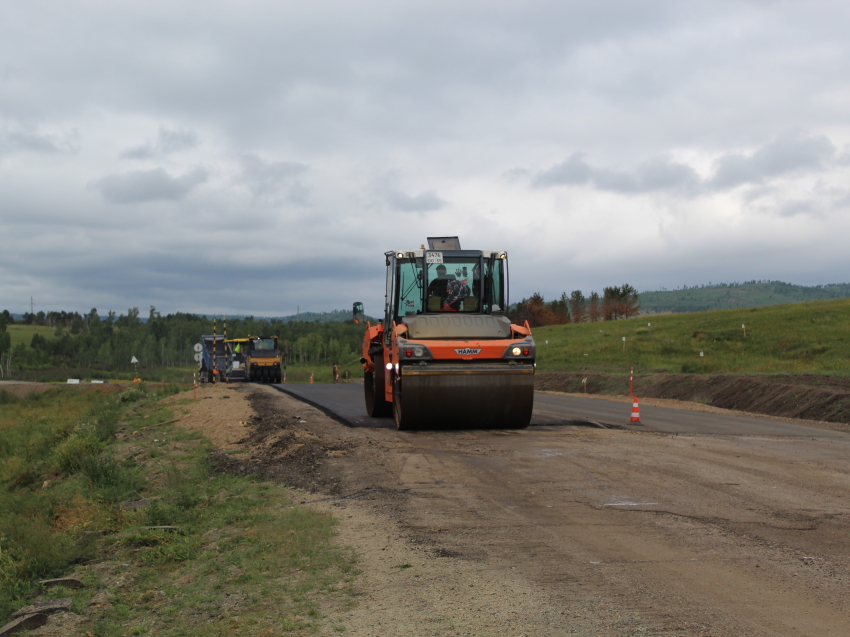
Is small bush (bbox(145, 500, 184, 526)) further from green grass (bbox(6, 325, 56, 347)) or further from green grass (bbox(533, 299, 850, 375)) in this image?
green grass (bbox(6, 325, 56, 347))

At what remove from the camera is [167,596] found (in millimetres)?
6223

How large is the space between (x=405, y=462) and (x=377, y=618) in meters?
5.80

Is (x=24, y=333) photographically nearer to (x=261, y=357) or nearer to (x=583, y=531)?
(x=261, y=357)

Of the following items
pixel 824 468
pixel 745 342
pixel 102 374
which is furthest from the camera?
pixel 102 374

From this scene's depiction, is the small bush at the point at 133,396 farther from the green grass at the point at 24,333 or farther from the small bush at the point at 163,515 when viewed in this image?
the green grass at the point at 24,333

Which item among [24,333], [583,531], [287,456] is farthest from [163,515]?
[24,333]

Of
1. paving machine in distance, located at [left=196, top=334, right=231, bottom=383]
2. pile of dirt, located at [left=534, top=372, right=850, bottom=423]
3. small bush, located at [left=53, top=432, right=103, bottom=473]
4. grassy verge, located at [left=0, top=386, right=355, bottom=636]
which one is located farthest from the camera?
paving machine in distance, located at [left=196, top=334, right=231, bottom=383]

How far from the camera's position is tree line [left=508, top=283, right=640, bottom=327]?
13262cm

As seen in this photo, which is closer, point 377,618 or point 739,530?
point 377,618

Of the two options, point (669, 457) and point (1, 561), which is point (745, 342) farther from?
point (1, 561)

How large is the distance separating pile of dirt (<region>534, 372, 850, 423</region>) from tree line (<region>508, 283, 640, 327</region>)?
9446 cm

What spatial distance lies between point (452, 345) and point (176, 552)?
21.9 feet

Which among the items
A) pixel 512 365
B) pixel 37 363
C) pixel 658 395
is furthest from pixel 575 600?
pixel 37 363

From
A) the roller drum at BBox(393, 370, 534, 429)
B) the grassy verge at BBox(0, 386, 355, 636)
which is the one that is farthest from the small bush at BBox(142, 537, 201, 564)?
the roller drum at BBox(393, 370, 534, 429)
